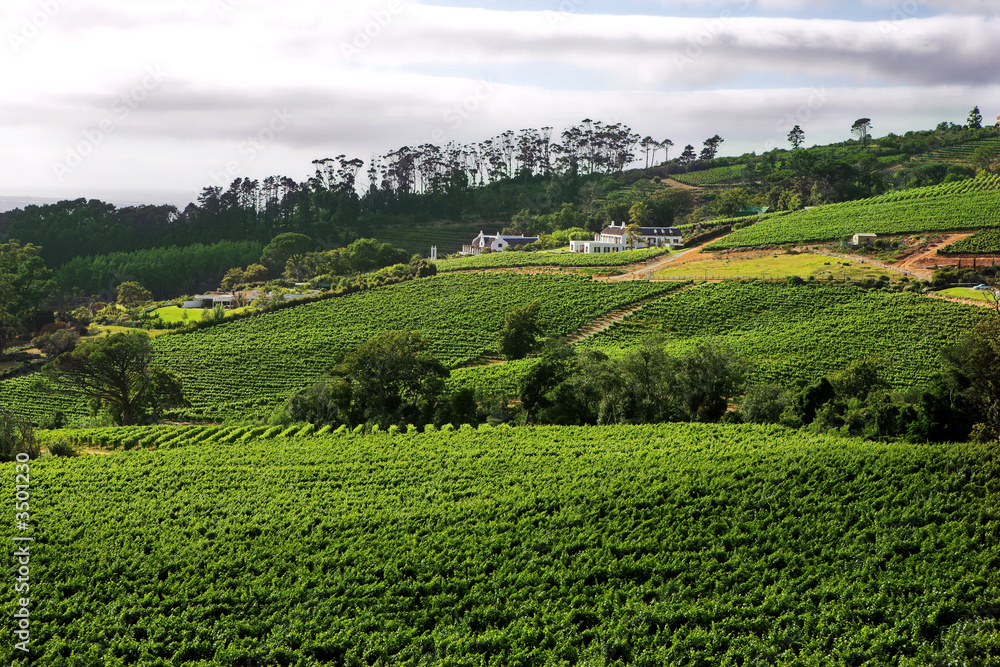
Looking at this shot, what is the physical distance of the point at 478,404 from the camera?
3647cm

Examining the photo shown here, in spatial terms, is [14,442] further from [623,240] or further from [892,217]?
[892,217]

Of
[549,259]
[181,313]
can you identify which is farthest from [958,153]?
[181,313]

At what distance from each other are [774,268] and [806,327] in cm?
1836

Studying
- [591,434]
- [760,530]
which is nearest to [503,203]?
[591,434]

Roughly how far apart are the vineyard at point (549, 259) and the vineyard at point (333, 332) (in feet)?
19.3

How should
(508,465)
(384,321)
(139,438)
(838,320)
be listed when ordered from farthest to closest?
1. (384,321)
2. (838,320)
3. (139,438)
4. (508,465)

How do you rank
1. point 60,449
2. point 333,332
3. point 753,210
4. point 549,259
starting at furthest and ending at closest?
1. point 753,210
2. point 549,259
3. point 333,332
4. point 60,449

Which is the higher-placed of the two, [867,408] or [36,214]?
[36,214]

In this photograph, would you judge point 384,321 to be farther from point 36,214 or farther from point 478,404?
point 36,214

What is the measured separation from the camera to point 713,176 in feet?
433

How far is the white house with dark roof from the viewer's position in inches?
3413

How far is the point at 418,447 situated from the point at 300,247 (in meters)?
80.5

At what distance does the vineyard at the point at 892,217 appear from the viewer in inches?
2653

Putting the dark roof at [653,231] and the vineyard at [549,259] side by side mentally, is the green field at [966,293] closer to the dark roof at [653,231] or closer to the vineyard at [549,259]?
the vineyard at [549,259]
